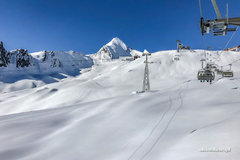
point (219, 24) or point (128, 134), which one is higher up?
point (219, 24)

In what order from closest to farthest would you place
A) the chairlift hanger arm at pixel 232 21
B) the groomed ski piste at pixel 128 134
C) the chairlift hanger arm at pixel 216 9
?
1. the chairlift hanger arm at pixel 216 9
2. the chairlift hanger arm at pixel 232 21
3. the groomed ski piste at pixel 128 134

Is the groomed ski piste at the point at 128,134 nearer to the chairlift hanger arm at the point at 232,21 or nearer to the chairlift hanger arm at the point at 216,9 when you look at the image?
the chairlift hanger arm at the point at 232,21

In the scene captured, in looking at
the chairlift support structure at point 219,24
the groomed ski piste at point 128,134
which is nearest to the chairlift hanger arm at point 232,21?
the chairlift support structure at point 219,24

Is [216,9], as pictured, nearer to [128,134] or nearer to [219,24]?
[219,24]

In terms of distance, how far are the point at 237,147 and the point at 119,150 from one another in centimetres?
480

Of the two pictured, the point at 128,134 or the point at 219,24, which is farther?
the point at 128,134

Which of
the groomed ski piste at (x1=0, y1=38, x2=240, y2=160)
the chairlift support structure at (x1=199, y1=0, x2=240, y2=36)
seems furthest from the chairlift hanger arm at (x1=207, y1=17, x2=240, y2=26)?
the groomed ski piste at (x1=0, y1=38, x2=240, y2=160)

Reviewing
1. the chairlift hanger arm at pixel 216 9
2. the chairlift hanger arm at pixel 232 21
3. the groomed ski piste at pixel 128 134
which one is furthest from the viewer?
the groomed ski piste at pixel 128 134

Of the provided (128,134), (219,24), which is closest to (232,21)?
(219,24)

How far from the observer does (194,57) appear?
6812 centimetres

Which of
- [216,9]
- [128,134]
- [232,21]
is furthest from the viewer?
[128,134]

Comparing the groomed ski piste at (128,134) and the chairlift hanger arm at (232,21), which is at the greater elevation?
the chairlift hanger arm at (232,21)

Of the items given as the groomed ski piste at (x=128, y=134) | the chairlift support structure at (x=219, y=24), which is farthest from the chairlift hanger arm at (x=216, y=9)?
the groomed ski piste at (x=128, y=134)

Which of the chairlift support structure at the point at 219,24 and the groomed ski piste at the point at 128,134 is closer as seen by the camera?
the chairlift support structure at the point at 219,24
